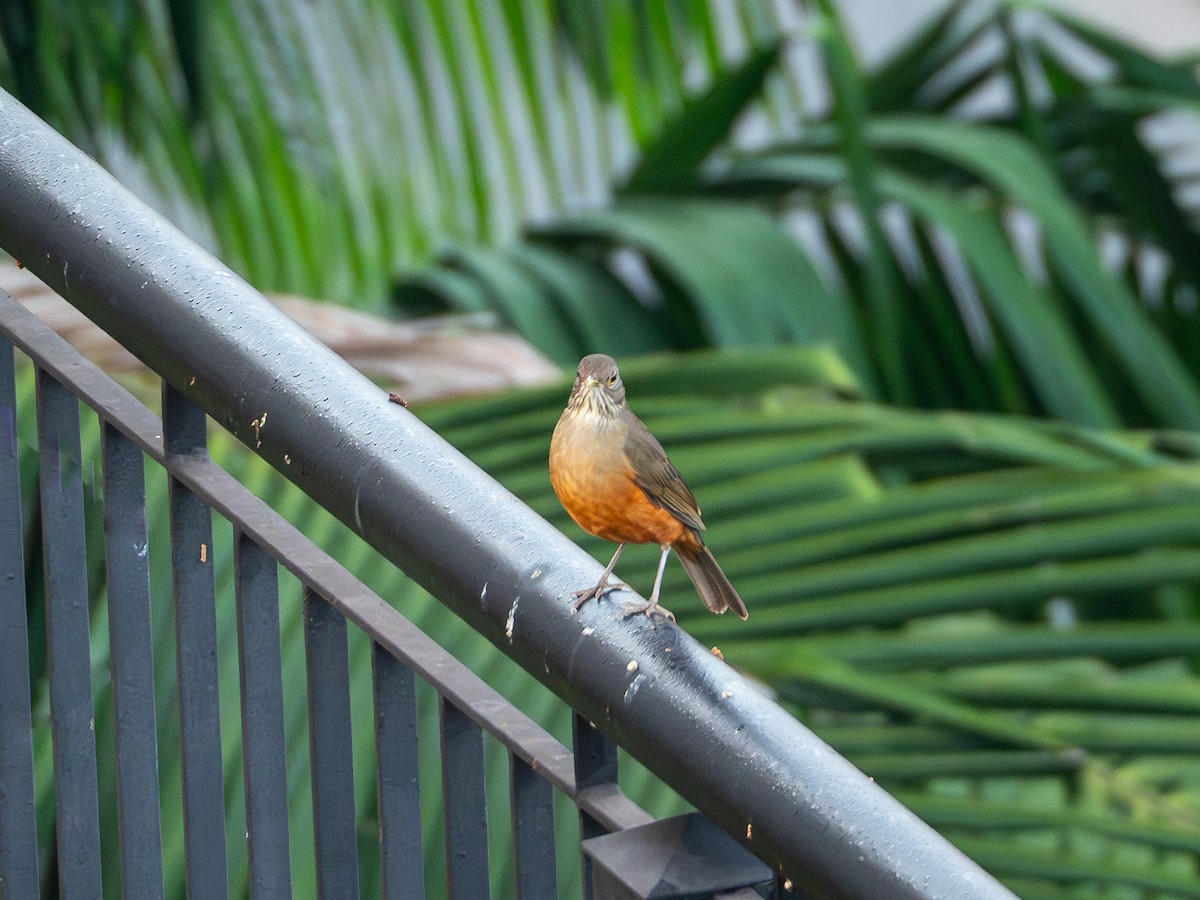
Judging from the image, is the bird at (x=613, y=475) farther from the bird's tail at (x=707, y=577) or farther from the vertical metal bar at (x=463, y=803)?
the vertical metal bar at (x=463, y=803)

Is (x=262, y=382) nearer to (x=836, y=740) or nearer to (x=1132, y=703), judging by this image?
(x=836, y=740)

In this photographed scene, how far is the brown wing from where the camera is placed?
0.98 m

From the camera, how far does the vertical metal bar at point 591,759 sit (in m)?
0.78

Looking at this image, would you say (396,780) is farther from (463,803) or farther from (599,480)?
(599,480)

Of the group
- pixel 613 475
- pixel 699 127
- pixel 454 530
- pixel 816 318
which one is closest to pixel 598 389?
A: pixel 613 475

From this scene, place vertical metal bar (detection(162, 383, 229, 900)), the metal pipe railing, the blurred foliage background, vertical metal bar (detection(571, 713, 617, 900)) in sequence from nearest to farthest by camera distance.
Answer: the metal pipe railing, vertical metal bar (detection(571, 713, 617, 900)), vertical metal bar (detection(162, 383, 229, 900)), the blurred foliage background

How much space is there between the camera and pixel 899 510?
74.7 inches

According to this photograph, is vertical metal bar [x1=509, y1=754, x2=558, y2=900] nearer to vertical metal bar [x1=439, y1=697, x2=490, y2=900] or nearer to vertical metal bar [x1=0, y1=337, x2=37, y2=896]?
vertical metal bar [x1=439, y1=697, x2=490, y2=900]

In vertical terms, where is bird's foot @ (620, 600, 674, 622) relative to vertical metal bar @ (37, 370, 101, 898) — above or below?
above

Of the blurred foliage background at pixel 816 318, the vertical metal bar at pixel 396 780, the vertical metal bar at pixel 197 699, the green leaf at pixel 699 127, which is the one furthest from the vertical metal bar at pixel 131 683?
the green leaf at pixel 699 127

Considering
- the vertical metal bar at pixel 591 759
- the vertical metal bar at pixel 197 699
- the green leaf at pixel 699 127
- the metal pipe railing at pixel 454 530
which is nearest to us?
the metal pipe railing at pixel 454 530

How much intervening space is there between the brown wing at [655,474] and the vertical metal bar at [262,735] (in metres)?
0.25

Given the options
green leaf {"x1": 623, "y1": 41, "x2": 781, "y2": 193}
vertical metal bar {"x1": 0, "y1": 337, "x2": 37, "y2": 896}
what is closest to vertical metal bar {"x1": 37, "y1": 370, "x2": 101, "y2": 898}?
vertical metal bar {"x1": 0, "y1": 337, "x2": 37, "y2": 896}

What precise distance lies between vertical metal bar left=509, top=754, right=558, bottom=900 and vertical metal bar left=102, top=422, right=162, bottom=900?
244 millimetres
